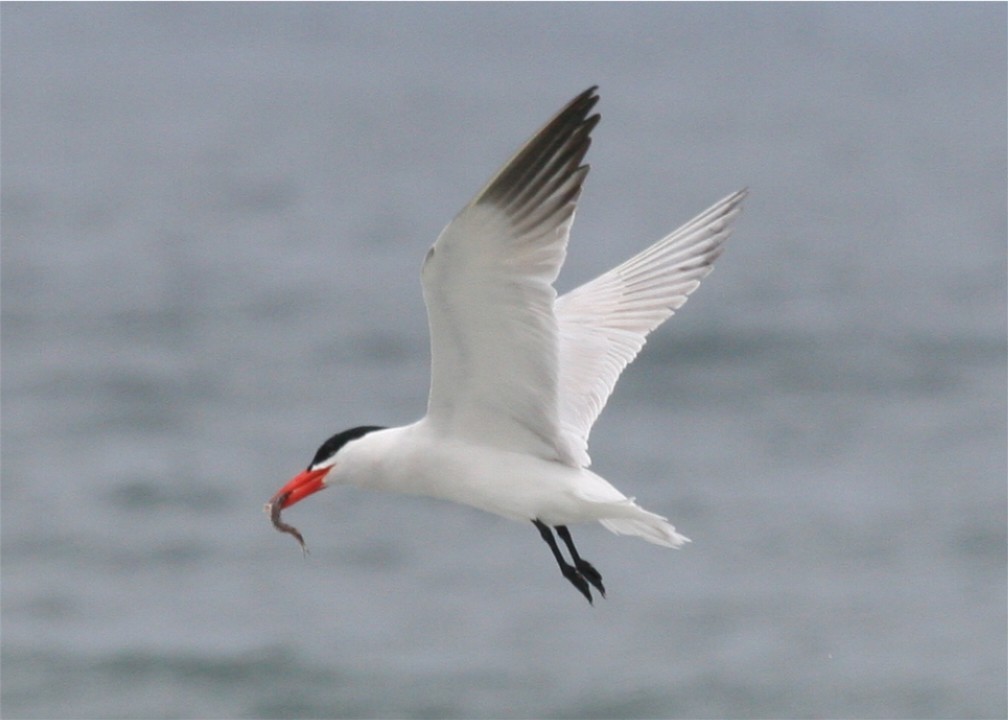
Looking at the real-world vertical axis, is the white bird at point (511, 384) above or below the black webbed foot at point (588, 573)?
above

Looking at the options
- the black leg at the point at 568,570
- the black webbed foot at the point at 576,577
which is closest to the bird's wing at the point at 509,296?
the black leg at the point at 568,570

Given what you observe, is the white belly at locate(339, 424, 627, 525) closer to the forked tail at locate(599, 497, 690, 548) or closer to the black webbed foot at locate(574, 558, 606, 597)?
the forked tail at locate(599, 497, 690, 548)

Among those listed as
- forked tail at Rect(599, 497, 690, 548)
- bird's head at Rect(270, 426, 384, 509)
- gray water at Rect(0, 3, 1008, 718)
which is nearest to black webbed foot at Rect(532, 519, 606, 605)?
forked tail at Rect(599, 497, 690, 548)

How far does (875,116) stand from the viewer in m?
91.6

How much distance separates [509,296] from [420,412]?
75.8 ft

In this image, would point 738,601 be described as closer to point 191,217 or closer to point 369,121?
point 191,217

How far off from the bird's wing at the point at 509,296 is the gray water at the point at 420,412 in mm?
14634

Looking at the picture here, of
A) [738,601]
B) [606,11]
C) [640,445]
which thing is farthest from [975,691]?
[606,11]

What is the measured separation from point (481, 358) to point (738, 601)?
1762 centimetres

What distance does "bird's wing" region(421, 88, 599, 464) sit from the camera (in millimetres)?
8227

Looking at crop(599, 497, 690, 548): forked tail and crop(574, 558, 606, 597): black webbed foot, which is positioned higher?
crop(599, 497, 690, 548): forked tail

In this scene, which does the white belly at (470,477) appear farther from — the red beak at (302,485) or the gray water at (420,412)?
the gray water at (420,412)

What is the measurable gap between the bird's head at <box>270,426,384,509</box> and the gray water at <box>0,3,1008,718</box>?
14.3 m

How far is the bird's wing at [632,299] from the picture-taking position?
1062 cm
